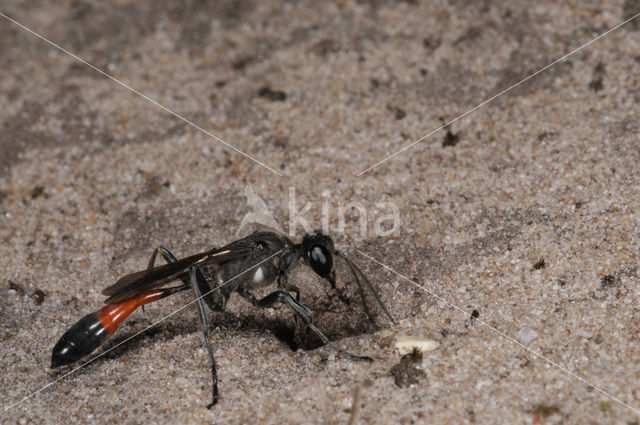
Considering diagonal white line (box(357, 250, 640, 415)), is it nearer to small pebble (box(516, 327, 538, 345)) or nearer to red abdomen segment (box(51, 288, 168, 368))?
small pebble (box(516, 327, 538, 345))

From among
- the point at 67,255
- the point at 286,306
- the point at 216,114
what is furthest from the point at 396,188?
A: the point at 67,255

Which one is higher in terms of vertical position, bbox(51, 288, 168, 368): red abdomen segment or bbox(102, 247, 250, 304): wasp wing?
bbox(102, 247, 250, 304): wasp wing

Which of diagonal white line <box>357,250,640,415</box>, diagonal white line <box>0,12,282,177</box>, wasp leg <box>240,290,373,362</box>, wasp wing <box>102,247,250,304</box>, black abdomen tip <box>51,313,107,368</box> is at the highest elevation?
diagonal white line <box>0,12,282,177</box>

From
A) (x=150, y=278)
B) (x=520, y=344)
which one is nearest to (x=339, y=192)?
(x=150, y=278)

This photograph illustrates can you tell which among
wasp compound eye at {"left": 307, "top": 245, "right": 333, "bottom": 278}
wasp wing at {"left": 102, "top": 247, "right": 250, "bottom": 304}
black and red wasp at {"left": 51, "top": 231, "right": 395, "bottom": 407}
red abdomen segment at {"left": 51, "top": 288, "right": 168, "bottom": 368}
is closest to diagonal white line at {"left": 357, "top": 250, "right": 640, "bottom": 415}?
black and red wasp at {"left": 51, "top": 231, "right": 395, "bottom": 407}

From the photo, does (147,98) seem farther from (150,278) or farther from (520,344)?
(520,344)

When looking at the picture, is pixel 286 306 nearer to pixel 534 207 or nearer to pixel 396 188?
pixel 396 188
